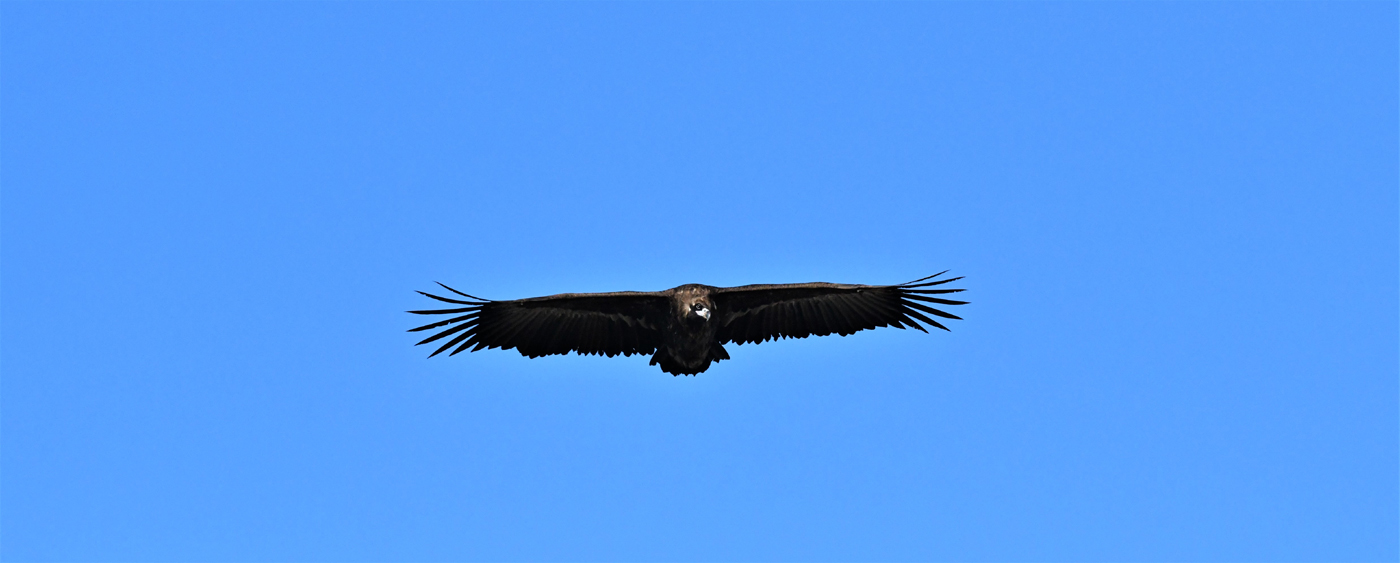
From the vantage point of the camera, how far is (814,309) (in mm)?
25156

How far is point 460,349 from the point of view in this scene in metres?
24.9

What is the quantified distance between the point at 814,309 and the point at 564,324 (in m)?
4.46

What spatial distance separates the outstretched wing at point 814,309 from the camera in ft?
80.0

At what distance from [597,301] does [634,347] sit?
1178mm

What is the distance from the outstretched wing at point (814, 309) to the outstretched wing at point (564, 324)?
133 cm

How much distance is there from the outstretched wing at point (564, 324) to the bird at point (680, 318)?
0.02 m

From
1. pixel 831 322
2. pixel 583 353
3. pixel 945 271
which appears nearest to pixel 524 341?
pixel 583 353

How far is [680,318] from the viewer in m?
24.0

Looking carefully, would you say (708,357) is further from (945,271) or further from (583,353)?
(945,271)

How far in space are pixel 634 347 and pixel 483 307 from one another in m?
2.77

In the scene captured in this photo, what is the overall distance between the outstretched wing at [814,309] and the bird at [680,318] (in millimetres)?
17

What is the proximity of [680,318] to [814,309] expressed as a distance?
2.62 m

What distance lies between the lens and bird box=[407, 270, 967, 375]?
79.8 ft

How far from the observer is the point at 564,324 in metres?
25.3
